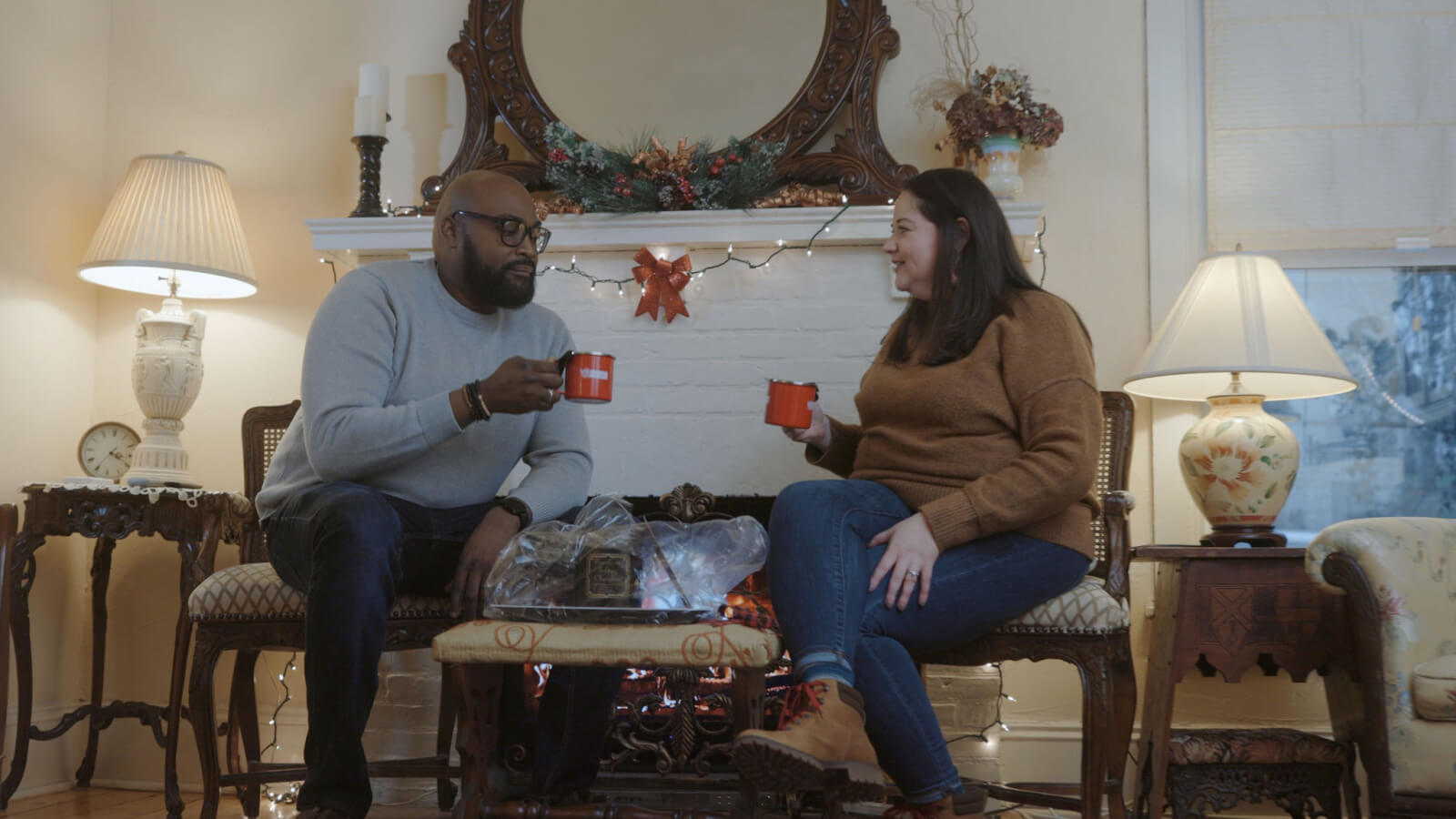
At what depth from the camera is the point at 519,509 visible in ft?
6.56

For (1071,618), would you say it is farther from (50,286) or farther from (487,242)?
(50,286)

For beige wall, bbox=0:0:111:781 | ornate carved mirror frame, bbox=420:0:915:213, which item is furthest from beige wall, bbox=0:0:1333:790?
ornate carved mirror frame, bbox=420:0:915:213

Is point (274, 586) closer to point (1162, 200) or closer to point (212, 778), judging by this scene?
point (212, 778)

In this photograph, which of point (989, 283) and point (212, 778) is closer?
point (989, 283)

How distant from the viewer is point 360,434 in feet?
6.22

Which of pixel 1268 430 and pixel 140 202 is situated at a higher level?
pixel 140 202

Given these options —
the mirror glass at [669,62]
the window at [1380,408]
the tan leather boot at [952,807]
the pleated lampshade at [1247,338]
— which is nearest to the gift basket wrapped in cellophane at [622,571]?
the tan leather boot at [952,807]

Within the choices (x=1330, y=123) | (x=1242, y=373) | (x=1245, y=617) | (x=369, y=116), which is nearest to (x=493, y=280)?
(x=369, y=116)

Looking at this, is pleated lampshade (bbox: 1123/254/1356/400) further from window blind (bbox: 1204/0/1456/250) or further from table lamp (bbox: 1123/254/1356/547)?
window blind (bbox: 1204/0/1456/250)

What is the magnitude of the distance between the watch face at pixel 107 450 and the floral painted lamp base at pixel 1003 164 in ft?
7.31

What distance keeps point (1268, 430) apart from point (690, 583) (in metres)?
1.42

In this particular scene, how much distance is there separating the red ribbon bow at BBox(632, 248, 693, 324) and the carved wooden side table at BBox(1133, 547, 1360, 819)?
49.6 inches

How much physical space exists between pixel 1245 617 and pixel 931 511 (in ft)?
2.88

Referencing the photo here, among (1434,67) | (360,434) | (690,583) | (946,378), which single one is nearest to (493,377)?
(360,434)
